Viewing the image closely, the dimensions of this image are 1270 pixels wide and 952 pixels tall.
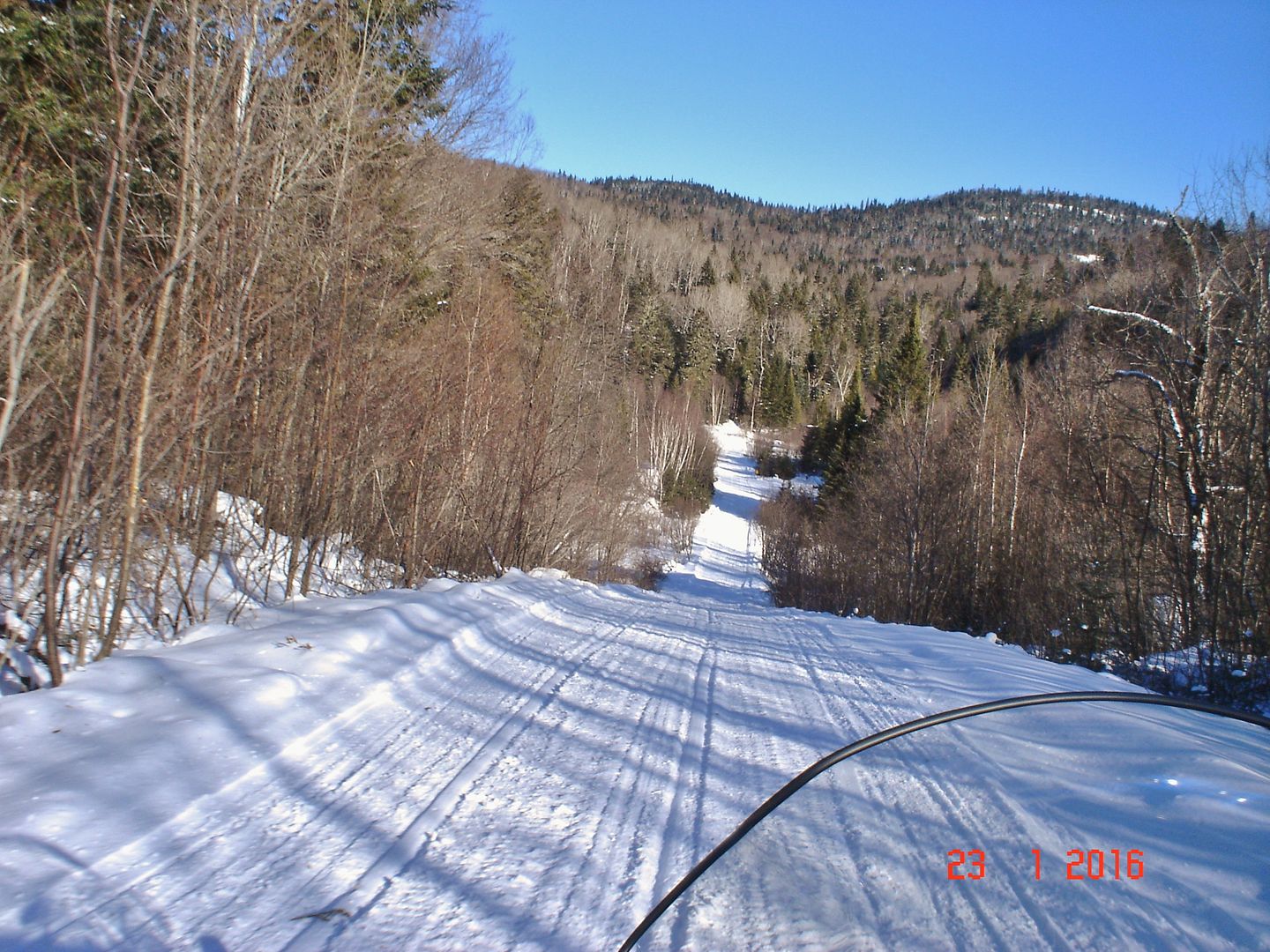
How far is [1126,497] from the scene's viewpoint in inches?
494

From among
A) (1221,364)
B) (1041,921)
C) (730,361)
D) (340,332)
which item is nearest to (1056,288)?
(1221,364)

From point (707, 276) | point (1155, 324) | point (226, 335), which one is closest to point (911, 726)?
point (226, 335)

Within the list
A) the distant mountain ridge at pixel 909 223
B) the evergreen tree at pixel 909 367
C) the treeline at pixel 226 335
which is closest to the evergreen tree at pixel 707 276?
the evergreen tree at pixel 909 367

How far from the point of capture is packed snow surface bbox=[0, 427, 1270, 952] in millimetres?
2668

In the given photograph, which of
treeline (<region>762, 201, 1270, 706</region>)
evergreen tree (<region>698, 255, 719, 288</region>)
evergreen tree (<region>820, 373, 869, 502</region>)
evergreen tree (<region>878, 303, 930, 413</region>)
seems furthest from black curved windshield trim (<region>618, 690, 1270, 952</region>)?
evergreen tree (<region>698, 255, 719, 288</region>)

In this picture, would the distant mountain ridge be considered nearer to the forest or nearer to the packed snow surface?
the forest

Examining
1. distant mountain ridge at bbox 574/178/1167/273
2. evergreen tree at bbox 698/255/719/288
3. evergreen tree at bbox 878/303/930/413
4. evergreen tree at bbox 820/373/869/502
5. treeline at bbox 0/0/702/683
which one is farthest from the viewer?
distant mountain ridge at bbox 574/178/1167/273

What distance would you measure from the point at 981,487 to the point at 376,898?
70.9 ft

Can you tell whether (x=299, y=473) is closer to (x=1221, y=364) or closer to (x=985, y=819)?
(x=985, y=819)

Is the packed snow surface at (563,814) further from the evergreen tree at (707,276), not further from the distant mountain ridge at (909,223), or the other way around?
the distant mountain ridge at (909,223)
